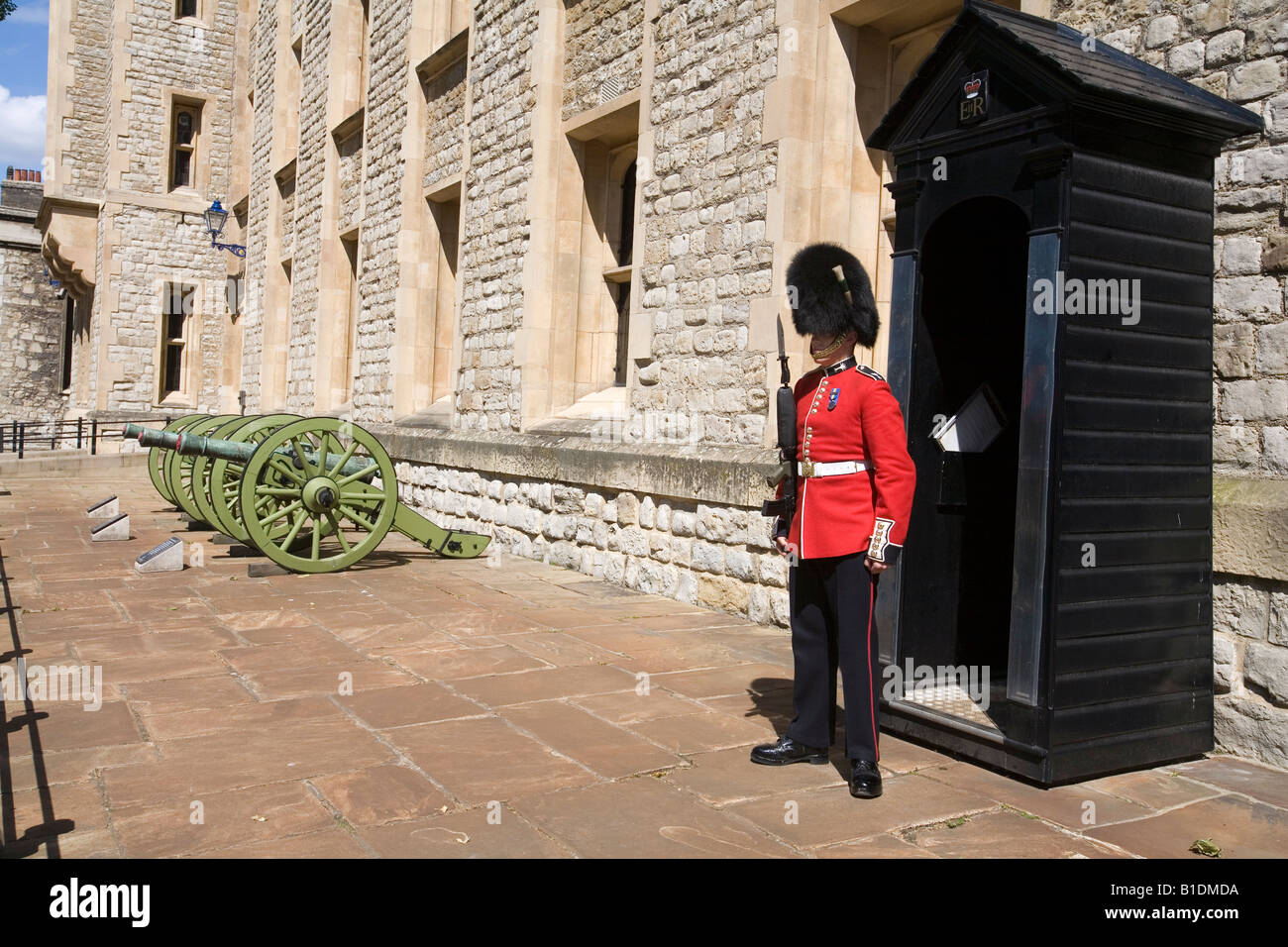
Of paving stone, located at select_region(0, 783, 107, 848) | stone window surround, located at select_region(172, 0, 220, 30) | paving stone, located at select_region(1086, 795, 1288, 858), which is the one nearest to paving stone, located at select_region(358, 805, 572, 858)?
paving stone, located at select_region(0, 783, 107, 848)

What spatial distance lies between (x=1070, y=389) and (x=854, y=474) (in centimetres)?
74

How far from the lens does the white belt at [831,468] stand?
12.1ft

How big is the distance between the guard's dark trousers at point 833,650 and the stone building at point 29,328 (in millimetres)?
28857

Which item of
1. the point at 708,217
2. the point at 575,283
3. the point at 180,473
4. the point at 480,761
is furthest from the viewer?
the point at 180,473

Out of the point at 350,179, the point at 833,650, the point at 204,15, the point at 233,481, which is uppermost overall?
the point at 204,15

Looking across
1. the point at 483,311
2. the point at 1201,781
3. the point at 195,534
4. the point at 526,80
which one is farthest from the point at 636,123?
the point at 1201,781

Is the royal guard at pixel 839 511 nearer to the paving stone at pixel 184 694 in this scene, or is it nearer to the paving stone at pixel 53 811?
the paving stone at pixel 53 811

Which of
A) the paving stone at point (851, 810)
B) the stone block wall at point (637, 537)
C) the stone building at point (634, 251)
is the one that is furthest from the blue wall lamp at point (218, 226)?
the paving stone at point (851, 810)

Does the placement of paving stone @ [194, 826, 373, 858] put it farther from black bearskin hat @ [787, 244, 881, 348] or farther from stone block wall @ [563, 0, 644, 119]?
stone block wall @ [563, 0, 644, 119]

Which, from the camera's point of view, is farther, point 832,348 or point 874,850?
point 832,348

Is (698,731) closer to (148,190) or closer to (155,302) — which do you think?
(155,302)

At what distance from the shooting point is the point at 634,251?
799 centimetres

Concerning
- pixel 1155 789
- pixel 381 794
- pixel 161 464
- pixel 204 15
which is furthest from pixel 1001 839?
pixel 204 15
